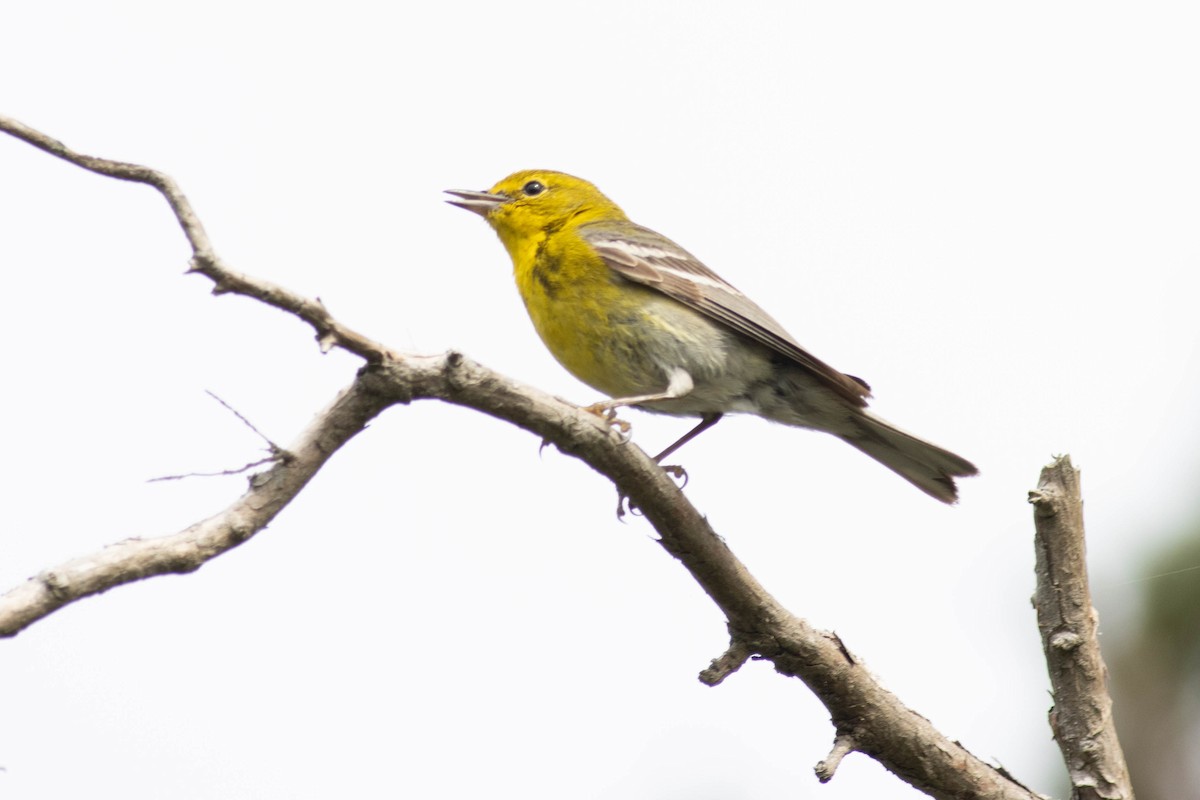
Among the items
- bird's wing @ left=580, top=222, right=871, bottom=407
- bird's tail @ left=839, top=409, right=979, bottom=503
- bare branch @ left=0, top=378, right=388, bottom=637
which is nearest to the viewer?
bare branch @ left=0, top=378, right=388, bottom=637

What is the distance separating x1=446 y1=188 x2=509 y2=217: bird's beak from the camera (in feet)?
25.4

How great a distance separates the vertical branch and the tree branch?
1.04 feet

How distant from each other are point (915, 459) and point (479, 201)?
10.3 ft

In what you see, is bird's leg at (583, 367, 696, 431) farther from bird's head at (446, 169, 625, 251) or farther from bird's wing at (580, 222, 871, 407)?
bird's head at (446, 169, 625, 251)

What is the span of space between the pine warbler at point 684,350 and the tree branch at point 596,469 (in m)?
1.51

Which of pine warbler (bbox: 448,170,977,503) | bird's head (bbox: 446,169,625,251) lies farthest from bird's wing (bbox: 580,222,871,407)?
bird's head (bbox: 446,169,625,251)

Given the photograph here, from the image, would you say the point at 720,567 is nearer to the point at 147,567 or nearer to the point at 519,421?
the point at 519,421

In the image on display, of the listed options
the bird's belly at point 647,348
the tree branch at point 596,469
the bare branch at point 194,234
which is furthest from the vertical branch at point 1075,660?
the bare branch at point 194,234

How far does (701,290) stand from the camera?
6707mm

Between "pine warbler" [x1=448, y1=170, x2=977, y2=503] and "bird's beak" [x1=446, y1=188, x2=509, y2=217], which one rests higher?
"bird's beak" [x1=446, y1=188, x2=509, y2=217]

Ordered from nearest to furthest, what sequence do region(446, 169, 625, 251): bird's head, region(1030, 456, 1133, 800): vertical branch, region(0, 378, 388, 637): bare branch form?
region(0, 378, 388, 637): bare branch → region(1030, 456, 1133, 800): vertical branch → region(446, 169, 625, 251): bird's head

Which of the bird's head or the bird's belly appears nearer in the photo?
the bird's belly

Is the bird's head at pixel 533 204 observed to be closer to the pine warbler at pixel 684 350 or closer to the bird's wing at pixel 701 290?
the bird's wing at pixel 701 290

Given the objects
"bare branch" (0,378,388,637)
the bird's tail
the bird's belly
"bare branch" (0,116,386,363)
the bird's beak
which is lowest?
"bare branch" (0,378,388,637)
